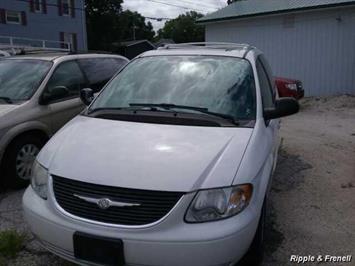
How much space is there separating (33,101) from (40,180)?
2372 mm

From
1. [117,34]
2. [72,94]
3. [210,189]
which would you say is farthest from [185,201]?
[117,34]

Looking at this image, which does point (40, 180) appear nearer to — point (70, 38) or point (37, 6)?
point (37, 6)

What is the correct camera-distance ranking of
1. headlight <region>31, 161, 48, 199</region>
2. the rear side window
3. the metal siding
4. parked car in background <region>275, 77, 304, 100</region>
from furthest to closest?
1. the metal siding
2. parked car in background <region>275, 77, 304, 100</region>
3. the rear side window
4. headlight <region>31, 161, 48, 199</region>

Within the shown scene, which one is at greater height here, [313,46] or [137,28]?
[137,28]

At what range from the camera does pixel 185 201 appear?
2.71m

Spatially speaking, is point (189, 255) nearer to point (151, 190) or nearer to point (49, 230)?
point (151, 190)

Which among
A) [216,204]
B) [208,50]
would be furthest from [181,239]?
[208,50]

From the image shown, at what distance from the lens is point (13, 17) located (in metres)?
34.2

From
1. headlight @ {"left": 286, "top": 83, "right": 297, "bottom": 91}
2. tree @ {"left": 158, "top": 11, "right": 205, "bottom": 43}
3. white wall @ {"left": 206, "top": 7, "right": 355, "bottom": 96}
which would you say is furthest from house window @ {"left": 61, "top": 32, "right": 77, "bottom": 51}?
tree @ {"left": 158, "top": 11, "right": 205, "bottom": 43}

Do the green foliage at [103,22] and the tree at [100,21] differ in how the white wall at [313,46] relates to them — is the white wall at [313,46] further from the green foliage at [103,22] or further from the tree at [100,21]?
the tree at [100,21]

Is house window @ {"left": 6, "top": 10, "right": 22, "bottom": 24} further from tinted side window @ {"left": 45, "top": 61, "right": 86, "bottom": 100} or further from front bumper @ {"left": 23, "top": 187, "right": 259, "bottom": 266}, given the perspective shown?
front bumper @ {"left": 23, "top": 187, "right": 259, "bottom": 266}

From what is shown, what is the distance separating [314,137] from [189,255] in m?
6.40

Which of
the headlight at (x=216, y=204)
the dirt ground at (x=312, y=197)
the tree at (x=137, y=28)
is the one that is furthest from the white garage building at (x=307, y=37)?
the tree at (x=137, y=28)

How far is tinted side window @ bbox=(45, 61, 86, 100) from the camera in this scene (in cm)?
568
